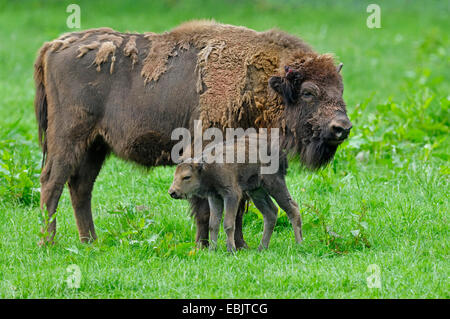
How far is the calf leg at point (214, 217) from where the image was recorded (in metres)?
6.56

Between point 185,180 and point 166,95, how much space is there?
1027 mm

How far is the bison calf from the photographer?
6.45m

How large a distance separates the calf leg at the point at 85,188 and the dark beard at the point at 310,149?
75.2 inches

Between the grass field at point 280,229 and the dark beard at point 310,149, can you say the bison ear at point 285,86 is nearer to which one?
the dark beard at point 310,149

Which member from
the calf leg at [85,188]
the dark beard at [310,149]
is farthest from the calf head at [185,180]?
the calf leg at [85,188]

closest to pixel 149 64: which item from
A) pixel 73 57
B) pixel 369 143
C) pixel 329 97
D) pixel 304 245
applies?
pixel 73 57

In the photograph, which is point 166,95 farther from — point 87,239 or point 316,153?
point 87,239

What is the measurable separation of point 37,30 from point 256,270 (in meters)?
14.1

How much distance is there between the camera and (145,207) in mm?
7816

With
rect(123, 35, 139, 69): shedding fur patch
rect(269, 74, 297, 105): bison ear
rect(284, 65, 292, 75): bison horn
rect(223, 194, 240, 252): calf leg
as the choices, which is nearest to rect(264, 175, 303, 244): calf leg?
rect(223, 194, 240, 252): calf leg

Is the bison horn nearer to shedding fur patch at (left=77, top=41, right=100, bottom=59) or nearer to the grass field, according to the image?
the grass field

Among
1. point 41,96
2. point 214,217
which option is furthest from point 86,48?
point 214,217

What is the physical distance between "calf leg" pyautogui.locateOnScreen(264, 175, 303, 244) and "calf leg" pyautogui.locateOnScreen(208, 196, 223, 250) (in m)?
0.45

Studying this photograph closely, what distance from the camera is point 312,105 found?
6.64m
